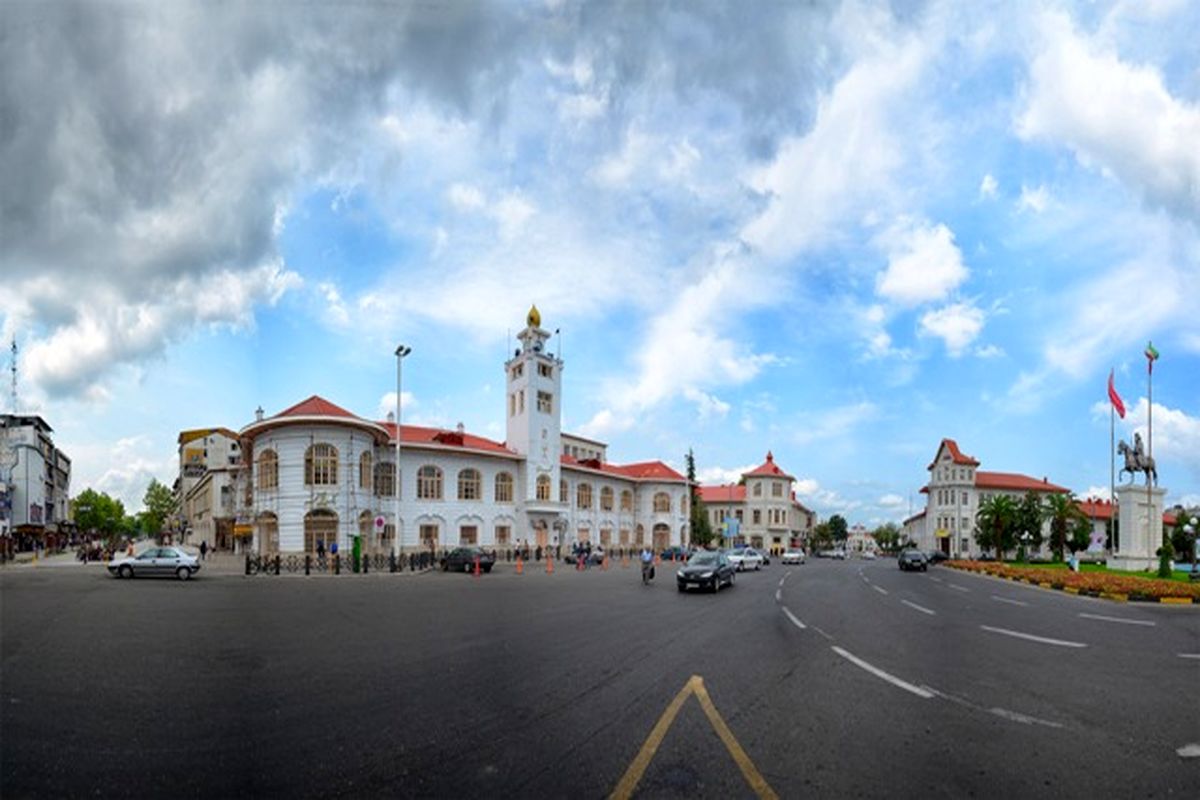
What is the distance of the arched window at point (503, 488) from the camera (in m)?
58.6

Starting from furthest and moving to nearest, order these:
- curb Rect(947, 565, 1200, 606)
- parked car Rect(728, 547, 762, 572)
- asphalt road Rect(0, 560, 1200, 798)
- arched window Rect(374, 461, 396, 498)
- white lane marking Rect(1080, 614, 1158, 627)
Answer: arched window Rect(374, 461, 396, 498) → parked car Rect(728, 547, 762, 572) → curb Rect(947, 565, 1200, 606) → white lane marking Rect(1080, 614, 1158, 627) → asphalt road Rect(0, 560, 1200, 798)

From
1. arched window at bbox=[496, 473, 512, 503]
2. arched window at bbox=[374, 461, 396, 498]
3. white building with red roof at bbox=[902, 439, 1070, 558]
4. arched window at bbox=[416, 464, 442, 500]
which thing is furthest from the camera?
white building with red roof at bbox=[902, 439, 1070, 558]

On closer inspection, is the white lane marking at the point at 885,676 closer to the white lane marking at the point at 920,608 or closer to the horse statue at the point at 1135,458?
the white lane marking at the point at 920,608

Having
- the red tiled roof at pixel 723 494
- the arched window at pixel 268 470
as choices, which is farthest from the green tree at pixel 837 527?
the arched window at pixel 268 470

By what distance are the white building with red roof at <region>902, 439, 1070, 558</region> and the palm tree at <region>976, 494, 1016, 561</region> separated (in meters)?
23.2

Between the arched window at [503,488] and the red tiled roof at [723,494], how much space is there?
5299 cm

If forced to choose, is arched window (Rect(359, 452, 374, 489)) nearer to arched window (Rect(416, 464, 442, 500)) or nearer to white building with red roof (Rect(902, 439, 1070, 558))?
arched window (Rect(416, 464, 442, 500))

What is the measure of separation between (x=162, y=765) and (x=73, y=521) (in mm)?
140082

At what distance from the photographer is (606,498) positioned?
7256 cm

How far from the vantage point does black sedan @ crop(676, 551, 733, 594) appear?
25.5 meters

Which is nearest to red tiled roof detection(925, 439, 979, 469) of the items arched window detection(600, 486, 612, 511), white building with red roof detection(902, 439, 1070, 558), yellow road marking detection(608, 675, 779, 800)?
white building with red roof detection(902, 439, 1070, 558)

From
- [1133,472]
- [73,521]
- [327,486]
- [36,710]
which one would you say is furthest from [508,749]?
[73,521]

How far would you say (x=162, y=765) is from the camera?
604 cm

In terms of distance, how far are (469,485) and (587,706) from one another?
49.2 meters
